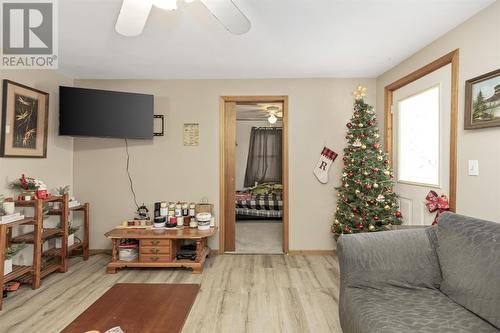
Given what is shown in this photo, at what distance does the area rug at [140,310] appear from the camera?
1371 mm

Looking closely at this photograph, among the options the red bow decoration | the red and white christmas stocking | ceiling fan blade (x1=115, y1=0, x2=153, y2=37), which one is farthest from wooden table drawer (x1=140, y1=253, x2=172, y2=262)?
the red bow decoration

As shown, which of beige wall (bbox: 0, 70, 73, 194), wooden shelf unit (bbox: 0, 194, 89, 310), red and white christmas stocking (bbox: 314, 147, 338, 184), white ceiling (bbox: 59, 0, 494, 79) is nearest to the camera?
white ceiling (bbox: 59, 0, 494, 79)

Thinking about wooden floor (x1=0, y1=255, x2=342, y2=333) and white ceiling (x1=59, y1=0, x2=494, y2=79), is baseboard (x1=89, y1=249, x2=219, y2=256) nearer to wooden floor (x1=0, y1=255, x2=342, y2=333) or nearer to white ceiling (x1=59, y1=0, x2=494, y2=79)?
wooden floor (x1=0, y1=255, x2=342, y2=333)

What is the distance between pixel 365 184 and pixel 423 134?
78cm

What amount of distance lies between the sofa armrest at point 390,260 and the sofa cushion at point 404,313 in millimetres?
52

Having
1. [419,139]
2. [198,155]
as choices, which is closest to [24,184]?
[198,155]

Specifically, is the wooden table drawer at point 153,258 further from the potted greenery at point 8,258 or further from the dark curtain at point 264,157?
the dark curtain at point 264,157

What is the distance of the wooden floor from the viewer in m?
2.17

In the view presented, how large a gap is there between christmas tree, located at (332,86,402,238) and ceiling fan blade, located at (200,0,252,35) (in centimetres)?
208

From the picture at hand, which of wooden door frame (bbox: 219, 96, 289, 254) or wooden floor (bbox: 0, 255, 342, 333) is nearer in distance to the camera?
wooden floor (bbox: 0, 255, 342, 333)

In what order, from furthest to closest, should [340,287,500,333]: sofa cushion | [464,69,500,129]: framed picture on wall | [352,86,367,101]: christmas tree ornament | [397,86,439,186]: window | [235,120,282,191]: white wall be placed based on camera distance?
[235,120,282,191]: white wall, [352,86,367,101]: christmas tree ornament, [397,86,439,186]: window, [464,69,500,129]: framed picture on wall, [340,287,500,333]: sofa cushion

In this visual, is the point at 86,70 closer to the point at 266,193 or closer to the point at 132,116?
the point at 132,116

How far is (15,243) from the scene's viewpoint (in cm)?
280

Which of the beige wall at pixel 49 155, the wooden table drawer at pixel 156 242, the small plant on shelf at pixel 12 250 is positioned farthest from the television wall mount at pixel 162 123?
the small plant on shelf at pixel 12 250
